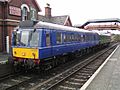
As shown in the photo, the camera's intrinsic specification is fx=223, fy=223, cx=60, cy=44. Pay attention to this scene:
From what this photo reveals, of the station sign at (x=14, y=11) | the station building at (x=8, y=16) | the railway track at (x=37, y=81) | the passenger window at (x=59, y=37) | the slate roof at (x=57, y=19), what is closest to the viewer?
the railway track at (x=37, y=81)

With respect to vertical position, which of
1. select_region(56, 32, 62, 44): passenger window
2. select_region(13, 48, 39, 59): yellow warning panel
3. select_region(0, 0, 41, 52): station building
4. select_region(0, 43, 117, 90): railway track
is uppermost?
select_region(0, 0, 41, 52): station building

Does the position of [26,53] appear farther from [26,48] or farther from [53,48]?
[53,48]

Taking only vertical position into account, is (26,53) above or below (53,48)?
below

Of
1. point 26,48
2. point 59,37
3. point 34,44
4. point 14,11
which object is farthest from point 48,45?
point 14,11

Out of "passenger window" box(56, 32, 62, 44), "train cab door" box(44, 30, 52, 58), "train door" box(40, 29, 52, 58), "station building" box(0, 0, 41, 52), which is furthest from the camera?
"station building" box(0, 0, 41, 52)

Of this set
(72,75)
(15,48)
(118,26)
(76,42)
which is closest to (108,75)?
(72,75)

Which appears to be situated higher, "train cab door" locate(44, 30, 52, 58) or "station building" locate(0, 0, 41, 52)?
"station building" locate(0, 0, 41, 52)

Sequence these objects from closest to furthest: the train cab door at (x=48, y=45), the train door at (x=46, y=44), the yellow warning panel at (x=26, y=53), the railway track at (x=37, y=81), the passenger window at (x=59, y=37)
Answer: the railway track at (x=37, y=81), the yellow warning panel at (x=26, y=53), the train door at (x=46, y=44), the train cab door at (x=48, y=45), the passenger window at (x=59, y=37)

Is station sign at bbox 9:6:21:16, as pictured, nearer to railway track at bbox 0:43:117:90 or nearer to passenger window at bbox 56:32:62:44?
passenger window at bbox 56:32:62:44

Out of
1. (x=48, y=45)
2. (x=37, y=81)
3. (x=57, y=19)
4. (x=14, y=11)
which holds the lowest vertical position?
(x=37, y=81)

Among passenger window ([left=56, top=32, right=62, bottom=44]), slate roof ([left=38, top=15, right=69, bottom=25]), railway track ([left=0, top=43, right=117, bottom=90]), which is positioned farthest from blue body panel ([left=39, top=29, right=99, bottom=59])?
slate roof ([left=38, top=15, right=69, bottom=25])

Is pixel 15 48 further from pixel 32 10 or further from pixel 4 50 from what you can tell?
pixel 32 10

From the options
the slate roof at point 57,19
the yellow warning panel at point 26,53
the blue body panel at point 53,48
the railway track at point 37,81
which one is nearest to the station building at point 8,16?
the blue body panel at point 53,48

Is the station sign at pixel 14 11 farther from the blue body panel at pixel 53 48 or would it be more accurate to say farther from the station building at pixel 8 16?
the blue body panel at pixel 53 48
